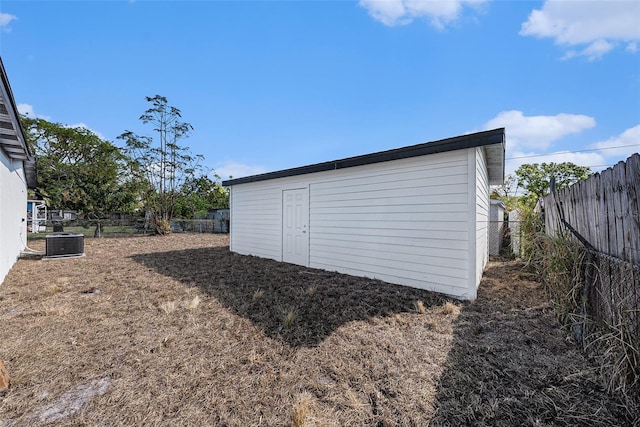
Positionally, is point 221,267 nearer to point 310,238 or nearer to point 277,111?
point 310,238

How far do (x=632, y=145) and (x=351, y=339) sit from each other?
87.3 feet

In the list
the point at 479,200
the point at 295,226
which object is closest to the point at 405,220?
the point at 479,200

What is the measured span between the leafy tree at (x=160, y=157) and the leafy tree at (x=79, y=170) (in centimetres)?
111

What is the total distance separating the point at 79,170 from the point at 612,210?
20492 mm

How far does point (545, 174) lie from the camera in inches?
840

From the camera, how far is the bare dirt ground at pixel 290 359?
1.85m

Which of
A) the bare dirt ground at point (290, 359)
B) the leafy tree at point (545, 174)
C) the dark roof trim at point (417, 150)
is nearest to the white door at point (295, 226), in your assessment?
the dark roof trim at point (417, 150)

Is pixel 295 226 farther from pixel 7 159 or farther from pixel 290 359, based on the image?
pixel 7 159

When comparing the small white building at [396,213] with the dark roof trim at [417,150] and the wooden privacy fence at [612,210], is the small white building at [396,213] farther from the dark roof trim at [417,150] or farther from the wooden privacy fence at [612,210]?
the wooden privacy fence at [612,210]

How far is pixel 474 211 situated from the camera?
4.16 meters

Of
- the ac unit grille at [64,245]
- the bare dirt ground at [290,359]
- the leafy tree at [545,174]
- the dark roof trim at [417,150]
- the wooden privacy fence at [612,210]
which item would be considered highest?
the leafy tree at [545,174]

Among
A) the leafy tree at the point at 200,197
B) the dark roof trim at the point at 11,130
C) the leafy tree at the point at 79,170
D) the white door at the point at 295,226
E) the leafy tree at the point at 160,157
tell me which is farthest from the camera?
the leafy tree at the point at 200,197

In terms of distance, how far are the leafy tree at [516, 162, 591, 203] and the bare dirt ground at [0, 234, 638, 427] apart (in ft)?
68.4

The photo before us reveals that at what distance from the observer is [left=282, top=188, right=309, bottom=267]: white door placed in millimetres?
6895
